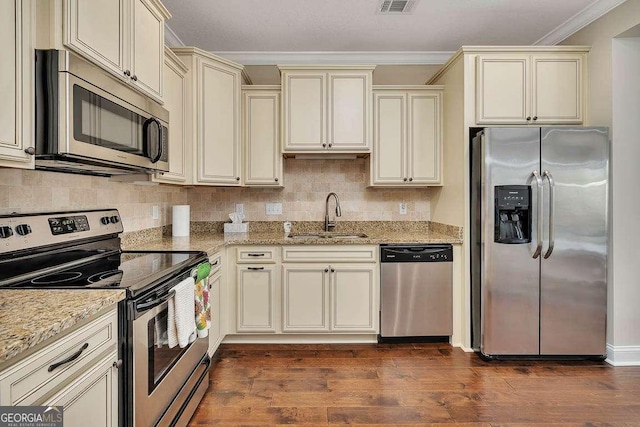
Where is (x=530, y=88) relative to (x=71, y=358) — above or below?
above

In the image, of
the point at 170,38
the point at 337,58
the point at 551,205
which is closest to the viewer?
the point at 551,205

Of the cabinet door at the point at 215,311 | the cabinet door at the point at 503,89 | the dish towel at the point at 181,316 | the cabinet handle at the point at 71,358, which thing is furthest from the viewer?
the cabinet door at the point at 503,89

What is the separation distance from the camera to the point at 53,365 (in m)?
0.95

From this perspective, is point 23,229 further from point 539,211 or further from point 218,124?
point 539,211

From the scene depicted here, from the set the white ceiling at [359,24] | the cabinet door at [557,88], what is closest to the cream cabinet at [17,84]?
the white ceiling at [359,24]

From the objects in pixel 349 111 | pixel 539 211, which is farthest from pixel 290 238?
pixel 539 211

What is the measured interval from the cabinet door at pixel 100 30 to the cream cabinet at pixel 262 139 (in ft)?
5.03

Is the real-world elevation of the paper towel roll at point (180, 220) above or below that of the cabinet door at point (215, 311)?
above

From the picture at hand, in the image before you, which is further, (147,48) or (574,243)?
(574,243)

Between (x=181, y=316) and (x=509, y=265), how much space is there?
2.29m

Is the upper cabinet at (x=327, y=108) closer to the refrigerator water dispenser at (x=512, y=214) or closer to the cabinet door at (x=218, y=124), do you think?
the cabinet door at (x=218, y=124)

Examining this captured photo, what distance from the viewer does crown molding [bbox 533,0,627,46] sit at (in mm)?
2660

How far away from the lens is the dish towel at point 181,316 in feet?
5.34

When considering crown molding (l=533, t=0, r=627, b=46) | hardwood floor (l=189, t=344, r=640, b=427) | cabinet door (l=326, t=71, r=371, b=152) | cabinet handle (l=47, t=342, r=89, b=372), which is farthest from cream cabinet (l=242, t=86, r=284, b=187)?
crown molding (l=533, t=0, r=627, b=46)
